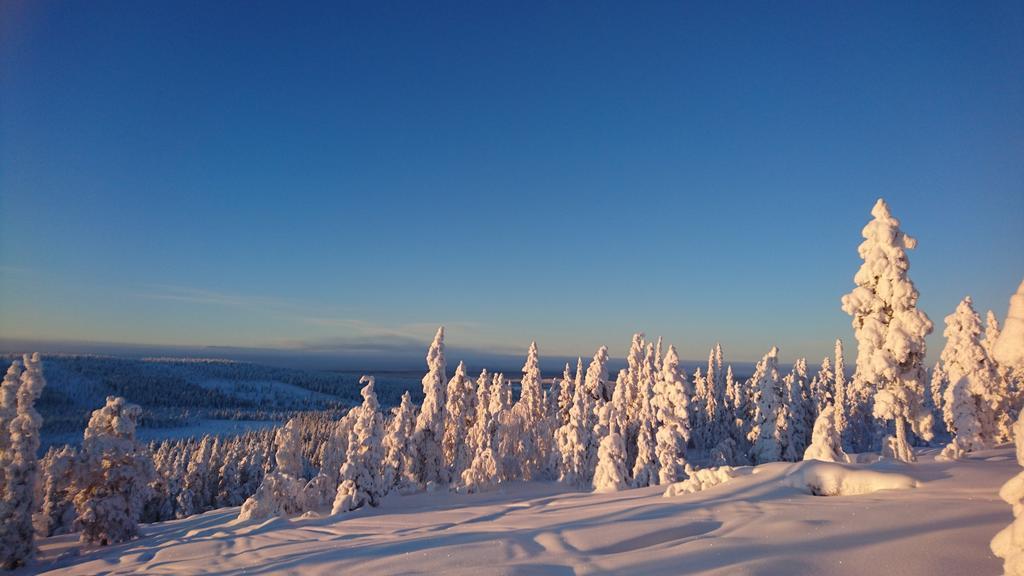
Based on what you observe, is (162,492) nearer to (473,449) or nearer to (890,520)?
(473,449)

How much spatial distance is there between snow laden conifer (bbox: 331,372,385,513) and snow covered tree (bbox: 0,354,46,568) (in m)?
15.5

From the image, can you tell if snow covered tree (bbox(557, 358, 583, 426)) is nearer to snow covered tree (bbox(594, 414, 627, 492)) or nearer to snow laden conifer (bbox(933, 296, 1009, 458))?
snow covered tree (bbox(594, 414, 627, 492))

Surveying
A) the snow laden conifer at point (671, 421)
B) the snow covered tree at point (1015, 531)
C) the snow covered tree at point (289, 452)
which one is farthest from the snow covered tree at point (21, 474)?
the snow laden conifer at point (671, 421)

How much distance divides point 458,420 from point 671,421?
66.6 feet

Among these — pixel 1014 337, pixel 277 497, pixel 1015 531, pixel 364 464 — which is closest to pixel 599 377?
pixel 364 464

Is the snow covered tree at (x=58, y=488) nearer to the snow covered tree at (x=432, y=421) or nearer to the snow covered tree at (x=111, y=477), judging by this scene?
the snow covered tree at (x=111, y=477)

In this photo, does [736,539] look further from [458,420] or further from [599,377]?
[599,377]

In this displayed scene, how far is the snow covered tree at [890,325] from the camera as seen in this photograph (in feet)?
69.3

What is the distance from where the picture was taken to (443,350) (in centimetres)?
4362

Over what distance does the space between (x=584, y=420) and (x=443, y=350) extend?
14255 mm

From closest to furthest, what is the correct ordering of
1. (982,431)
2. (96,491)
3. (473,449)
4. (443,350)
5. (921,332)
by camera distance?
(921,332), (96,491), (982,431), (443,350), (473,449)

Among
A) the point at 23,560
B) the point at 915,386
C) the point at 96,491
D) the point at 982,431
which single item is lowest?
the point at 23,560

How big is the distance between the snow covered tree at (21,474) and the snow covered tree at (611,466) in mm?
33666

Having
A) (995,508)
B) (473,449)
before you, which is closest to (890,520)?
(995,508)
